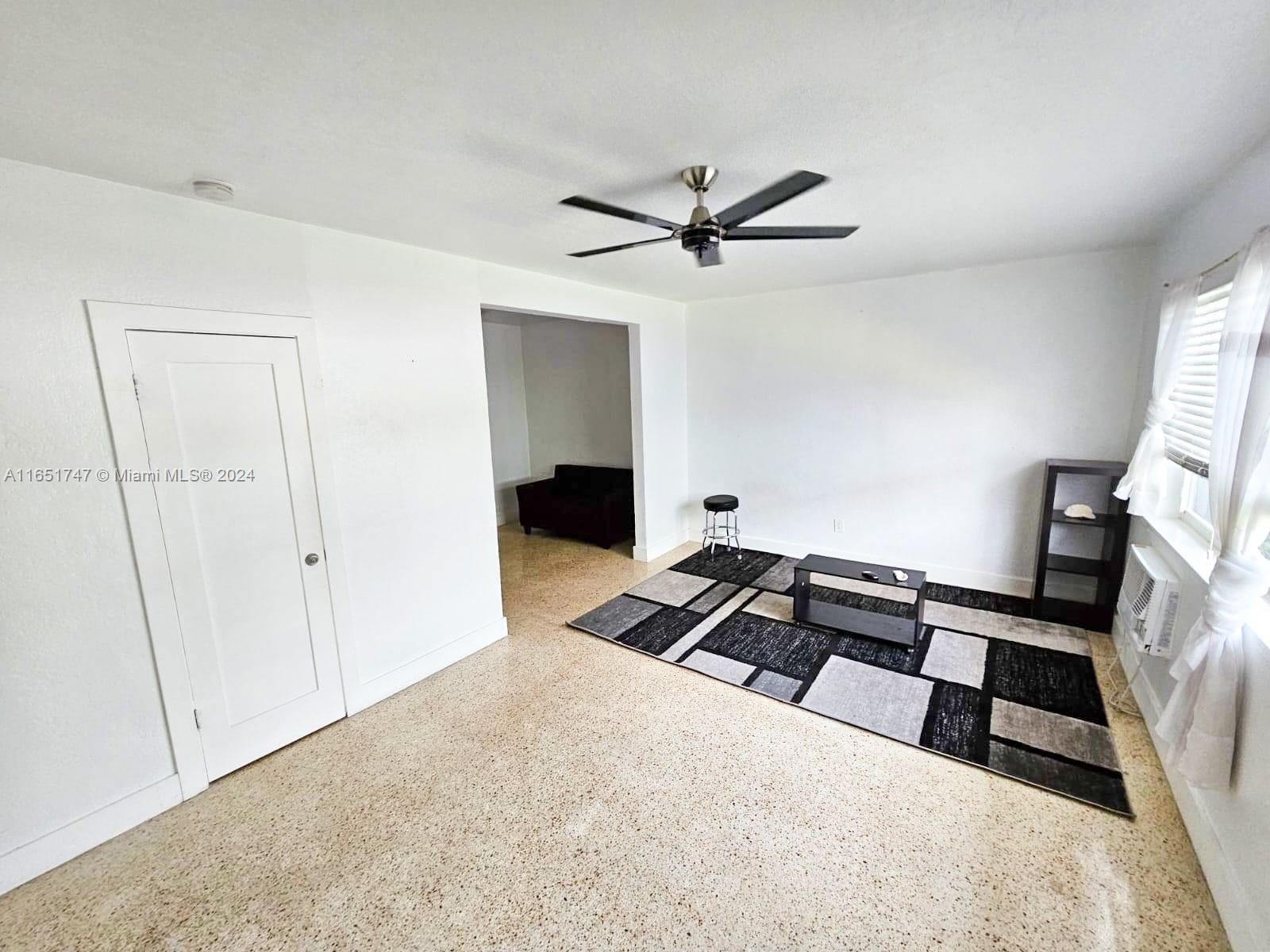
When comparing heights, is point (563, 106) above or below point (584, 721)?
above

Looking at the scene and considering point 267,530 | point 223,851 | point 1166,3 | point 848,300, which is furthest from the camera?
point 848,300

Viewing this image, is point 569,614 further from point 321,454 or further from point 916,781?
point 916,781

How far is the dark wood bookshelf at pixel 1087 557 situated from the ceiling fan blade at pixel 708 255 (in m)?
3.01

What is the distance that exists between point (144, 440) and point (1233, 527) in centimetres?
402

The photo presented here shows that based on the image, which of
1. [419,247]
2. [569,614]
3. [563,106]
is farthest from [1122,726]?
[419,247]

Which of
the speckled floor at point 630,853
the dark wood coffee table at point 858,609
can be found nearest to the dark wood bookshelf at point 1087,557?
the dark wood coffee table at point 858,609

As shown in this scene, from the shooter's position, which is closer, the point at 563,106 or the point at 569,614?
the point at 563,106

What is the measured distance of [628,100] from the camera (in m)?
1.45

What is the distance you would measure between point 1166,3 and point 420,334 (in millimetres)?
3089

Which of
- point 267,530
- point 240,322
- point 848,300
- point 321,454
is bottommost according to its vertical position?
point 267,530

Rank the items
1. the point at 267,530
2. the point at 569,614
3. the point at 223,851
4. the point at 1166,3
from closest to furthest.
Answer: the point at 1166,3, the point at 223,851, the point at 267,530, the point at 569,614

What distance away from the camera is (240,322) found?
2.31 m

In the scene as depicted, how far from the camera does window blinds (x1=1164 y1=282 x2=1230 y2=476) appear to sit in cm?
232

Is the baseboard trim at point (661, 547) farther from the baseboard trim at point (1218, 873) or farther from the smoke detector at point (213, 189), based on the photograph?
the smoke detector at point (213, 189)
